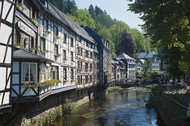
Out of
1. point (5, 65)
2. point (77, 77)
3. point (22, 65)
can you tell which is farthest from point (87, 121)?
point (5, 65)

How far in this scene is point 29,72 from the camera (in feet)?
49.5

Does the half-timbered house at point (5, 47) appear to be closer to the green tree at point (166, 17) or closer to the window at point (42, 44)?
the green tree at point (166, 17)

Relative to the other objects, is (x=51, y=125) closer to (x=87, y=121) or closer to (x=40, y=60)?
(x=87, y=121)

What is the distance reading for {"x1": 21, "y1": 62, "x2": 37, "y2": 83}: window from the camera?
1480 centimetres

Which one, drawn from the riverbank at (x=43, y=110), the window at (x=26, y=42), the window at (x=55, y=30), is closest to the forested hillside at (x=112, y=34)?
the riverbank at (x=43, y=110)

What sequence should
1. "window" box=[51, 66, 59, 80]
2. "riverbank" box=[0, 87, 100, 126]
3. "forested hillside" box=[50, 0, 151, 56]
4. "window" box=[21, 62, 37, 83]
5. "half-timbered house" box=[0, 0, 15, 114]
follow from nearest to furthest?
"half-timbered house" box=[0, 0, 15, 114], "window" box=[21, 62, 37, 83], "riverbank" box=[0, 87, 100, 126], "window" box=[51, 66, 59, 80], "forested hillside" box=[50, 0, 151, 56]

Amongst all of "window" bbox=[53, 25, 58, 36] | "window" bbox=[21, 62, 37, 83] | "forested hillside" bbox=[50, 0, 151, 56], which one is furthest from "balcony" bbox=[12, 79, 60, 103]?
"forested hillside" bbox=[50, 0, 151, 56]

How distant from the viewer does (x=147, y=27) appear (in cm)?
1577

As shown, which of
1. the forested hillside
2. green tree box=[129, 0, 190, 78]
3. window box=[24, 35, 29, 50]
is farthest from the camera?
the forested hillside

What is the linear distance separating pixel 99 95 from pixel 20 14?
34.0m

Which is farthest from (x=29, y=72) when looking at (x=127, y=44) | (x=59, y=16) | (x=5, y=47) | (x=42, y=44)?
(x=127, y=44)

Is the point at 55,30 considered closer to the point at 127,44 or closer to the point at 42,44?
the point at 42,44

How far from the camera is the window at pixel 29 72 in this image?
48.5ft

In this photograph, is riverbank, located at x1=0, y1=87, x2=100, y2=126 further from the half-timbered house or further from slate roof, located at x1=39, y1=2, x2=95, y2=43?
slate roof, located at x1=39, y1=2, x2=95, y2=43
